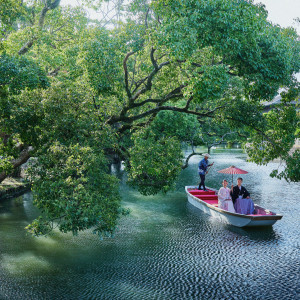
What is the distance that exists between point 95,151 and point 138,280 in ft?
14.3

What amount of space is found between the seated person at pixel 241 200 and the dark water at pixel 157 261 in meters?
0.92

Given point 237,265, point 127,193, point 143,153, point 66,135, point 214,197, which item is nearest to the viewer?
point 66,135

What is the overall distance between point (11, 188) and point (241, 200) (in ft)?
52.9

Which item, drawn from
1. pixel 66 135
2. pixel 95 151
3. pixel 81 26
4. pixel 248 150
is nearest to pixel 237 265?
pixel 248 150

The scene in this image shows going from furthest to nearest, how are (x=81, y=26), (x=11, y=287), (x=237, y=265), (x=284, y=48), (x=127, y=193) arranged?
1. (x=127, y=193)
2. (x=81, y=26)
3. (x=237, y=265)
4. (x=284, y=48)
5. (x=11, y=287)

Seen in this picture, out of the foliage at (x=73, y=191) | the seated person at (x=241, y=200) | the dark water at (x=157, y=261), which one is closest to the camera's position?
the foliage at (x=73, y=191)

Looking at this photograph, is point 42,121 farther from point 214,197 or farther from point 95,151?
point 214,197

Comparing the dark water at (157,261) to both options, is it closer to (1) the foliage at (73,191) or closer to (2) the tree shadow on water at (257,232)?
(2) the tree shadow on water at (257,232)

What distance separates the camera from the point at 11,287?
937 centimetres

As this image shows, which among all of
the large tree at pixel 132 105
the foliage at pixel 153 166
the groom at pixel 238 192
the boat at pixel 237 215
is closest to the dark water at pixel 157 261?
the boat at pixel 237 215

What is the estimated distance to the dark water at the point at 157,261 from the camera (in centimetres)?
920

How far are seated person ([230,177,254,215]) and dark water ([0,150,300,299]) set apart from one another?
925 mm

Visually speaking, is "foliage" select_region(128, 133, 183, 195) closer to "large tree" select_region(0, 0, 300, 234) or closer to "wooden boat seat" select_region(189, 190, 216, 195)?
"large tree" select_region(0, 0, 300, 234)

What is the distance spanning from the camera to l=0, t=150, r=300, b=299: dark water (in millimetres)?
9195
